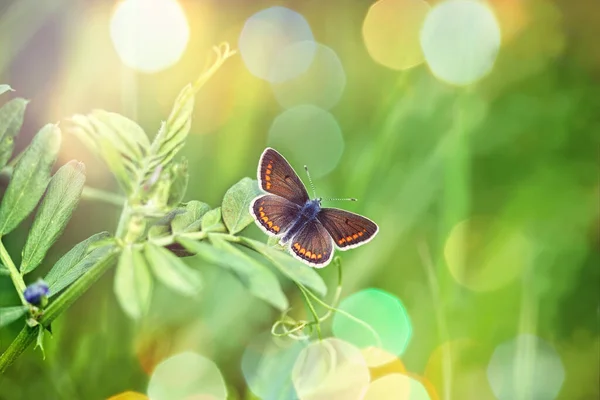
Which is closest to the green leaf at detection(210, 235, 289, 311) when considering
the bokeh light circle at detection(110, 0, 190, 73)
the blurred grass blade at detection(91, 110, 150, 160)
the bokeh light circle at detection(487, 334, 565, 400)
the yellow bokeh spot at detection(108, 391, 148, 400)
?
the blurred grass blade at detection(91, 110, 150, 160)

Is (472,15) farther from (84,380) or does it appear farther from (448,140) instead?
(84,380)

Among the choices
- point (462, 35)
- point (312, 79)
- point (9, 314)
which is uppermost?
point (462, 35)

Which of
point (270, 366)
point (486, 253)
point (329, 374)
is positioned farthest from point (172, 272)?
point (486, 253)

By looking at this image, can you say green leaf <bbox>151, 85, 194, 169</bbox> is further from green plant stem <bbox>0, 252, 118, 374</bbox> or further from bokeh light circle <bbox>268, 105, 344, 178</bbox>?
bokeh light circle <bbox>268, 105, 344, 178</bbox>

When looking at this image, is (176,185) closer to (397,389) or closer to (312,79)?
(397,389)

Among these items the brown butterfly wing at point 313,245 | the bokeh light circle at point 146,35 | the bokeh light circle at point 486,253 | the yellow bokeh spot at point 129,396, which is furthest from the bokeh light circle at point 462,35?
the brown butterfly wing at point 313,245

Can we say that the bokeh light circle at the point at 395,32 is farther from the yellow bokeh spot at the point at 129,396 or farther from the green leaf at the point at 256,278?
the green leaf at the point at 256,278
